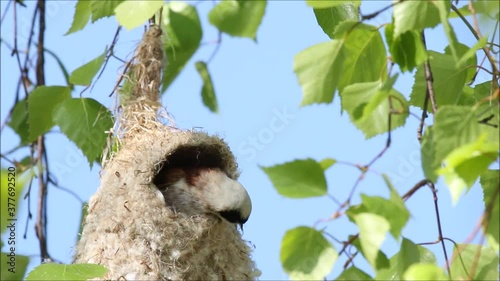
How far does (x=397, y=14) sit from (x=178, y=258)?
927mm

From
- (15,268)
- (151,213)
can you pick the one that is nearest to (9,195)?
(15,268)

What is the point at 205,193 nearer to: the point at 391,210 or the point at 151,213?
the point at 151,213

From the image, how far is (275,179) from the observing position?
998mm

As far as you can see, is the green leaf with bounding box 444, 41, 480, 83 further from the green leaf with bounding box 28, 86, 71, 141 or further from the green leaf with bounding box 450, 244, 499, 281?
the green leaf with bounding box 28, 86, 71, 141

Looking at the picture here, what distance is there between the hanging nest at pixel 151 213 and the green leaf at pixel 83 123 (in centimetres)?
5

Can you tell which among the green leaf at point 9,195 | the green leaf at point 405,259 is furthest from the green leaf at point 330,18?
the green leaf at point 9,195

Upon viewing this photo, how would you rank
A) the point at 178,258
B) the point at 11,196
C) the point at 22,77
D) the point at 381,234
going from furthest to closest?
the point at 22,77 < the point at 11,196 < the point at 178,258 < the point at 381,234

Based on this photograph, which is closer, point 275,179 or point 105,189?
point 275,179

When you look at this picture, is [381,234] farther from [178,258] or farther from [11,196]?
[11,196]

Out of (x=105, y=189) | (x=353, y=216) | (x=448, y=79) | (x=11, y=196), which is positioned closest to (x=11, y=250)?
(x=11, y=196)

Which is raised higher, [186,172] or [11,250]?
[186,172]

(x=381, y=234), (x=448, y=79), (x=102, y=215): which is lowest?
(x=102, y=215)

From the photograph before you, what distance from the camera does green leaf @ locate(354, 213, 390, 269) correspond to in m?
0.92

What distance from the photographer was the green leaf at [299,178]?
99 centimetres
